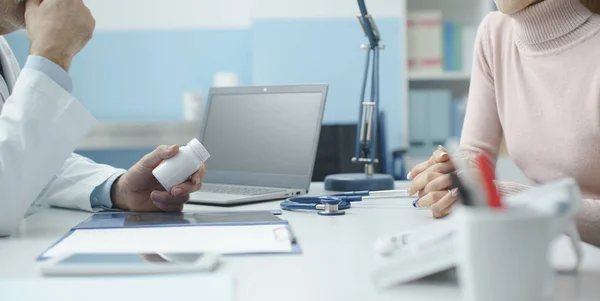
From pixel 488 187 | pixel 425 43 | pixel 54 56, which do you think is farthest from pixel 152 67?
pixel 488 187

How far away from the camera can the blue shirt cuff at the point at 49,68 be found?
991mm

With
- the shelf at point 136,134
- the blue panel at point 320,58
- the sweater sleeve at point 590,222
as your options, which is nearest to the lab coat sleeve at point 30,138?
the sweater sleeve at point 590,222

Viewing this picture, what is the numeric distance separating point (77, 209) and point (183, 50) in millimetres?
2336

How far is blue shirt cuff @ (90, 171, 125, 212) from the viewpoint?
4.03 feet

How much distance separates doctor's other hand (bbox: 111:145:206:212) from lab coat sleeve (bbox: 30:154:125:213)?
5 centimetres

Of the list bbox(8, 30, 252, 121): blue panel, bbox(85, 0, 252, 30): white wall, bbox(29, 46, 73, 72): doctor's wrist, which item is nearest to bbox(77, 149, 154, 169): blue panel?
bbox(8, 30, 252, 121): blue panel

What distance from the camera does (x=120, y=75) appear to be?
351 centimetres

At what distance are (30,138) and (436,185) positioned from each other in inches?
25.0

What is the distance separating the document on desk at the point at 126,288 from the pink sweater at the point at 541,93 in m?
0.67

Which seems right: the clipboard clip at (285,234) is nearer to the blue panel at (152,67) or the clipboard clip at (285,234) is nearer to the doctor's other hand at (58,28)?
the doctor's other hand at (58,28)

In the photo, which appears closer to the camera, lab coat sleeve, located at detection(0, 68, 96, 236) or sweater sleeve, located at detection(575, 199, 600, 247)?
lab coat sleeve, located at detection(0, 68, 96, 236)

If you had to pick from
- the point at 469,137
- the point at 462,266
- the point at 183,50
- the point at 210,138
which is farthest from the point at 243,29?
the point at 462,266

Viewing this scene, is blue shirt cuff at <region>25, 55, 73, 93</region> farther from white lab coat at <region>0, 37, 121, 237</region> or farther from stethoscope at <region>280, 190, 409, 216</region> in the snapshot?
stethoscope at <region>280, 190, 409, 216</region>

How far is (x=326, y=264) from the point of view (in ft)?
2.34
